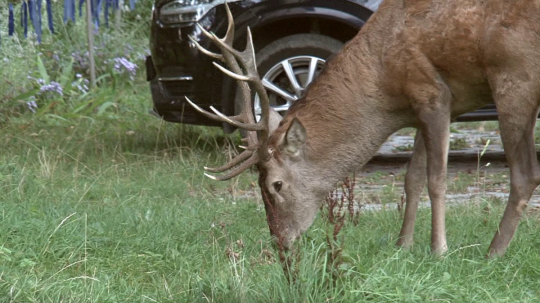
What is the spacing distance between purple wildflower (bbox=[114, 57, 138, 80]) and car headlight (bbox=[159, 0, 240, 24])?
423 cm

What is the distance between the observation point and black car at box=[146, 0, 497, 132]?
27.3ft

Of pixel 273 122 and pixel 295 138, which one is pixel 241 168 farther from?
pixel 273 122

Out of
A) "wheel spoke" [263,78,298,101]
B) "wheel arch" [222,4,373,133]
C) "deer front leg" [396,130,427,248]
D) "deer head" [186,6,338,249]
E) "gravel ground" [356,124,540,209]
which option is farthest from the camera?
"wheel spoke" [263,78,298,101]

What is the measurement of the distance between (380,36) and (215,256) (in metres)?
1.68

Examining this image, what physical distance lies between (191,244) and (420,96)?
1641mm

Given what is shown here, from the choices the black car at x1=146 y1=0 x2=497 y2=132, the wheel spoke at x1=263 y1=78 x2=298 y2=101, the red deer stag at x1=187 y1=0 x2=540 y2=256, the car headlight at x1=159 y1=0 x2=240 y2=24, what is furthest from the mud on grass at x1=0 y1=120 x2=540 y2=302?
the car headlight at x1=159 y1=0 x2=240 y2=24

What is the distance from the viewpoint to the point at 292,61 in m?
8.47

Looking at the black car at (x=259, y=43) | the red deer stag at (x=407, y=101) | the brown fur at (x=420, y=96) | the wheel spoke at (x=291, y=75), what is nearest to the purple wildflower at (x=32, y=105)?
the black car at (x=259, y=43)

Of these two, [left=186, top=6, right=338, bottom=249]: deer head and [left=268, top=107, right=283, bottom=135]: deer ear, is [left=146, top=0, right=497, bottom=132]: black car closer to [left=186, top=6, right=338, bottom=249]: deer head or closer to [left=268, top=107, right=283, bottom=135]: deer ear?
[left=268, top=107, right=283, bottom=135]: deer ear

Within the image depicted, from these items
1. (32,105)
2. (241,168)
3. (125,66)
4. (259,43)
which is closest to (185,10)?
(259,43)

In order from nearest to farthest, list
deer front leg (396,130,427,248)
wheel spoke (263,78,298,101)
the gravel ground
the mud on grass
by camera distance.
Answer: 1. the mud on grass
2. deer front leg (396,130,427,248)
3. the gravel ground
4. wheel spoke (263,78,298,101)

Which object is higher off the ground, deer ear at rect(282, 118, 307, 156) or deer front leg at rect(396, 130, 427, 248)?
deer ear at rect(282, 118, 307, 156)

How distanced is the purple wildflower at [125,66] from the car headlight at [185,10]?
4.23 meters

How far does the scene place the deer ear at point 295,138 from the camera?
5.88 meters
